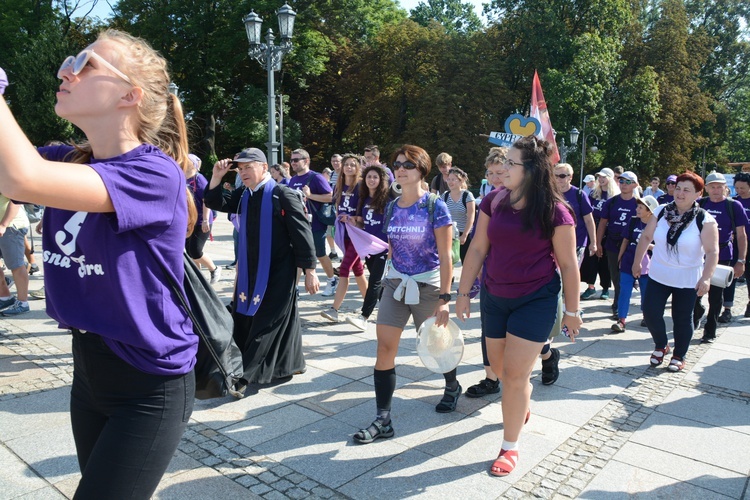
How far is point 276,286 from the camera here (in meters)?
4.76

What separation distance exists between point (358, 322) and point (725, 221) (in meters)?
4.63

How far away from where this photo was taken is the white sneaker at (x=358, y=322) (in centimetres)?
656

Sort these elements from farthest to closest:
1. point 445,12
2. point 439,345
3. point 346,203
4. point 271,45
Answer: point 445,12, point 271,45, point 346,203, point 439,345

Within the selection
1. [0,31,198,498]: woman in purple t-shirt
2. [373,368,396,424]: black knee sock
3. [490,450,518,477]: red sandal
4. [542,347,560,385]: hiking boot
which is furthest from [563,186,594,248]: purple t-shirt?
[0,31,198,498]: woman in purple t-shirt

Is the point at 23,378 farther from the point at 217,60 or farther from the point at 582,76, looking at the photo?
the point at 582,76

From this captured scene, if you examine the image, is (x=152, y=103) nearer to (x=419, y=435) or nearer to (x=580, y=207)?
(x=419, y=435)

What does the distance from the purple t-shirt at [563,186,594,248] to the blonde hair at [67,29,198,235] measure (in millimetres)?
5753

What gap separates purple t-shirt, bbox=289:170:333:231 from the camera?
827cm

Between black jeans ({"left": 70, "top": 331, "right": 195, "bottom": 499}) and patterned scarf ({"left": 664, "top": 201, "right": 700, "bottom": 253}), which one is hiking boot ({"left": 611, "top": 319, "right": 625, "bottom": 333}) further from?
black jeans ({"left": 70, "top": 331, "right": 195, "bottom": 499})

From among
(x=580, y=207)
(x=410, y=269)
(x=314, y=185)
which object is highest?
(x=314, y=185)

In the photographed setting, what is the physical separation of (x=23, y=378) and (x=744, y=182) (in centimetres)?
876

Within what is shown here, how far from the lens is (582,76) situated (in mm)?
32281

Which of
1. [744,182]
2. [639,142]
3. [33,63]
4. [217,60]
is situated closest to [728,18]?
[639,142]

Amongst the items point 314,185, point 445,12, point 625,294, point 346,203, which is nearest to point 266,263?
point 346,203
